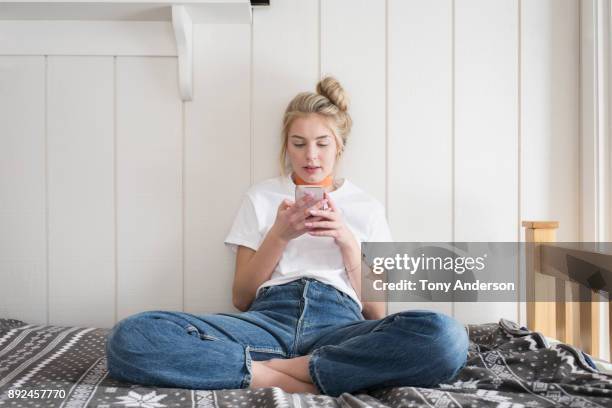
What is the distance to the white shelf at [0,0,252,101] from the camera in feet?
4.12

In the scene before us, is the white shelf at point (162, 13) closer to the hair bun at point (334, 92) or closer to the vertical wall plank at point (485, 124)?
the hair bun at point (334, 92)

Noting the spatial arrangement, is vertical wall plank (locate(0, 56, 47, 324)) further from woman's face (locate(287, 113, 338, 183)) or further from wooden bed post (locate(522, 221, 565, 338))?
wooden bed post (locate(522, 221, 565, 338))

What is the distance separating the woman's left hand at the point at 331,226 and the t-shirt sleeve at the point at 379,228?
0.34 ft

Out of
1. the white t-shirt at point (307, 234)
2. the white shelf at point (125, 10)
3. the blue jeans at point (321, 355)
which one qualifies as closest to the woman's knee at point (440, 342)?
the blue jeans at point (321, 355)

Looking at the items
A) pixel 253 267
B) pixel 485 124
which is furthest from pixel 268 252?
pixel 485 124

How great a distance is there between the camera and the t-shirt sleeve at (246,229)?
1.28m

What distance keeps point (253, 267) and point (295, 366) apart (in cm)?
31

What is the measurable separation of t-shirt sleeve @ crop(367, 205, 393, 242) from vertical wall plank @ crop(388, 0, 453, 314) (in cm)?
8

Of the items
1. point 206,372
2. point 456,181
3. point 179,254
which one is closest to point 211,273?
point 179,254

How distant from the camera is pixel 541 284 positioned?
1275 mm

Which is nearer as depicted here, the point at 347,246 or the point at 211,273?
the point at 347,246

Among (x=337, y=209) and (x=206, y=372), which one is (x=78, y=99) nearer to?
(x=337, y=209)

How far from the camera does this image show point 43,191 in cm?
137

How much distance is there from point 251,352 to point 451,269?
2.00 ft
